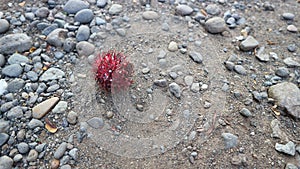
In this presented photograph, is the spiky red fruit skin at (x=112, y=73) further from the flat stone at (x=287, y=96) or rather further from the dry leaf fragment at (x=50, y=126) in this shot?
the flat stone at (x=287, y=96)

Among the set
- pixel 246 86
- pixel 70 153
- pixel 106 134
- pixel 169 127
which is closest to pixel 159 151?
pixel 169 127

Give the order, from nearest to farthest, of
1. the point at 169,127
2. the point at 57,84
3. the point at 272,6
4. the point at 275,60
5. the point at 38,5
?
1. the point at 169,127
2. the point at 57,84
3. the point at 275,60
4. the point at 38,5
5. the point at 272,6

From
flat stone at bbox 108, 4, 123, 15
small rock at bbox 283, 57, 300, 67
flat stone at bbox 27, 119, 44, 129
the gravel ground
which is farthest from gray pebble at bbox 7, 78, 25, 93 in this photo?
small rock at bbox 283, 57, 300, 67

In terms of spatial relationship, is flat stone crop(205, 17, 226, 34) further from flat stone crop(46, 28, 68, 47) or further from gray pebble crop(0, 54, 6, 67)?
gray pebble crop(0, 54, 6, 67)

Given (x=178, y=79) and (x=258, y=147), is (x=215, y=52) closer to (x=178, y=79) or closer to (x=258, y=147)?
(x=178, y=79)

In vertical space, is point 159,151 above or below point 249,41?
below

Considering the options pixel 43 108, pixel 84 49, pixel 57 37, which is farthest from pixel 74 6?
pixel 43 108

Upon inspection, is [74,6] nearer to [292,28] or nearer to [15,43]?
[15,43]

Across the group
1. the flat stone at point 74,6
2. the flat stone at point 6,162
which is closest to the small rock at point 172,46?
the flat stone at point 74,6
